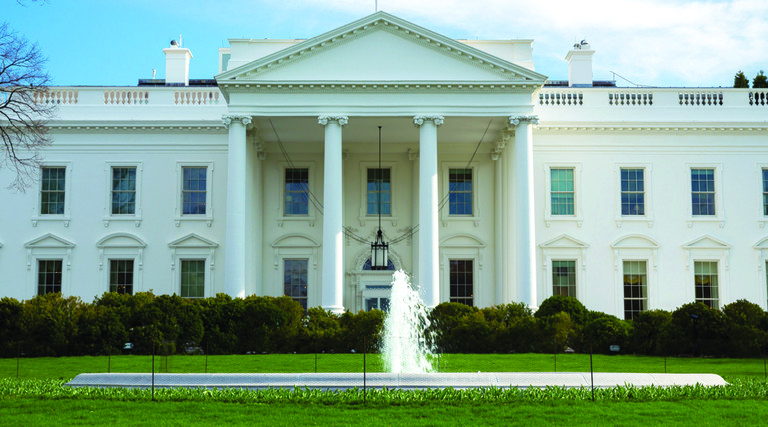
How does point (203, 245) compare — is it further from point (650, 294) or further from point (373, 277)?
point (650, 294)

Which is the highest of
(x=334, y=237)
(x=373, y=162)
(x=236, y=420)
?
(x=373, y=162)

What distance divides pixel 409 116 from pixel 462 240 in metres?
6.88

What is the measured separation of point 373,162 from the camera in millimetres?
34219

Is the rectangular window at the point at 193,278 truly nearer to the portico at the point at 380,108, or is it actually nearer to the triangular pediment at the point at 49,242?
the portico at the point at 380,108

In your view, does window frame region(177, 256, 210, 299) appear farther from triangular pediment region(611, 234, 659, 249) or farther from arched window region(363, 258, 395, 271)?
triangular pediment region(611, 234, 659, 249)

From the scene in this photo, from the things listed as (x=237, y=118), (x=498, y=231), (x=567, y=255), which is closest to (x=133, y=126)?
(x=237, y=118)

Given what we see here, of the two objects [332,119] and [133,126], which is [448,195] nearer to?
A: [332,119]

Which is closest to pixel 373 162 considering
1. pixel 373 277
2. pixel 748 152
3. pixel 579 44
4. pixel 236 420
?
pixel 373 277

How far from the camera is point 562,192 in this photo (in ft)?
109

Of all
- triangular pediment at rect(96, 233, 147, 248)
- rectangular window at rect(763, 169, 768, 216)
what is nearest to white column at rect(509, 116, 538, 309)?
rectangular window at rect(763, 169, 768, 216)

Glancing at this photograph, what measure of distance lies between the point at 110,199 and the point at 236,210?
7.22 metres

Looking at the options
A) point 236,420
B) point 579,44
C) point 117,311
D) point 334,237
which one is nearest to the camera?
point 236,420

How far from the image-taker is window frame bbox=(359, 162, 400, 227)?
33.9 metres

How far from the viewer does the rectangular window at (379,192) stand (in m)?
34.1
